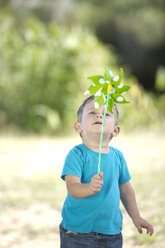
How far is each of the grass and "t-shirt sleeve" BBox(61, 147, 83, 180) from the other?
1.11 metres

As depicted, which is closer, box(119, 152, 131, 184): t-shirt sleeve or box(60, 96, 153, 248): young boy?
box(60, 96, 153, 248): young boy

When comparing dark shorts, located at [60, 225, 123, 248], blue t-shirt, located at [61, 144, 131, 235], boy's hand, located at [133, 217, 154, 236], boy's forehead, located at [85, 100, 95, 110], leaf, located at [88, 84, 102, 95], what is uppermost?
leaf, located at [88, 84, 102, 95]

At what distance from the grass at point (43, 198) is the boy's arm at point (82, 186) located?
1113 millimetres

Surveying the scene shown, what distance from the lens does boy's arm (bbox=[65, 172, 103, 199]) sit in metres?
1.48

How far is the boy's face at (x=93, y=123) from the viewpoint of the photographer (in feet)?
5.59

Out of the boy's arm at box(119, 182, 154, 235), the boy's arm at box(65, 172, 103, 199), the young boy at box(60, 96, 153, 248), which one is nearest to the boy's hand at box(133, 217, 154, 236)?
the boy's arm at box(119, 182, 154, 235)

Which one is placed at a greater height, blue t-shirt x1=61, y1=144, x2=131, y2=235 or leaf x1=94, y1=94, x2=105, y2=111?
leaf x1=94, y1=94, x2=105, y2=111

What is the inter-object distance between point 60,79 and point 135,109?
1783 mm

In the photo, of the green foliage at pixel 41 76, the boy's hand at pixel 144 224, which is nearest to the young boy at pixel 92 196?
the boy's hand at pixel 144 224

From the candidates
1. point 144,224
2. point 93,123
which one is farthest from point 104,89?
point 144,224

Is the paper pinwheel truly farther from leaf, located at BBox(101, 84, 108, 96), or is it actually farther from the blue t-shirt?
the blue t-shirt

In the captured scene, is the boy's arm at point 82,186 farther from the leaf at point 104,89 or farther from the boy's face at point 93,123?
the leaf at point 104,89

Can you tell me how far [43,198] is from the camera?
12.0 feet

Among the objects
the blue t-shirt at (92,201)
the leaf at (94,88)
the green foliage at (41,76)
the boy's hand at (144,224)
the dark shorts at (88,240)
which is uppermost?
the green foliage at (41,76)
